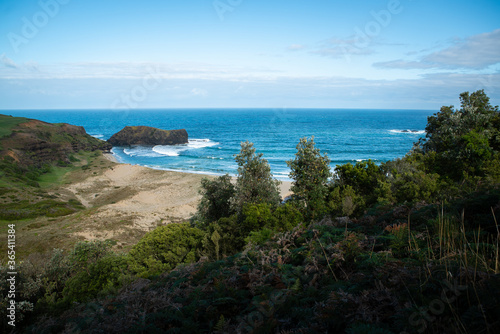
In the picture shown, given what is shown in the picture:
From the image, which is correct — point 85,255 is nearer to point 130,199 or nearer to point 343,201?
point 343,201

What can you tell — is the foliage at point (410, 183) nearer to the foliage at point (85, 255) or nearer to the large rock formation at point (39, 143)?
Result: the foliage at point (85, 255)

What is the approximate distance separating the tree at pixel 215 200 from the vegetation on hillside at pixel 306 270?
0.98 metres

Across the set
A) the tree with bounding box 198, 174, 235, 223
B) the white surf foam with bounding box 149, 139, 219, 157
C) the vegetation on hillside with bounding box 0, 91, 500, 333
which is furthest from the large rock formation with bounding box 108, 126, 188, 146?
the vegetation on hillside with bounding box 0, 91, 500, 333

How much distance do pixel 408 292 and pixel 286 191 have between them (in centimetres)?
3372

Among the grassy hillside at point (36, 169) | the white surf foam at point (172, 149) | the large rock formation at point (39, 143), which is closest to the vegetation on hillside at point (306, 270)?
the grassy hillside at point (36, 169)

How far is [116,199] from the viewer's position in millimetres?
35406

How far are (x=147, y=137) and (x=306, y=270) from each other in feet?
292

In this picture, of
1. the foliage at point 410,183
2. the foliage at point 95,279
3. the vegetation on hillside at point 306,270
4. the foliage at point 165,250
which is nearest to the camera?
the vegetation on hillside at point 306,270

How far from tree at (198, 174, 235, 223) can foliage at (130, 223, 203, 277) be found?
456cm

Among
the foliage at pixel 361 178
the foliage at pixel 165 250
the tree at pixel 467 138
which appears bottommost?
the foliage at pixel 165 250

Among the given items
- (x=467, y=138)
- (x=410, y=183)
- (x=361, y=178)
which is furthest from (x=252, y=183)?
(x=467, y=138)

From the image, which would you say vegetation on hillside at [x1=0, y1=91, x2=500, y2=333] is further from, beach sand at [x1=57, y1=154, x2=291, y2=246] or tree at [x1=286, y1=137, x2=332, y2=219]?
beach sand at [x1=57, y1=154, x2=291, y2=246]

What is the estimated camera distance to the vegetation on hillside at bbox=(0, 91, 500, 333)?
11.0 feet

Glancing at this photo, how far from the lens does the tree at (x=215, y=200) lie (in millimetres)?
18312
